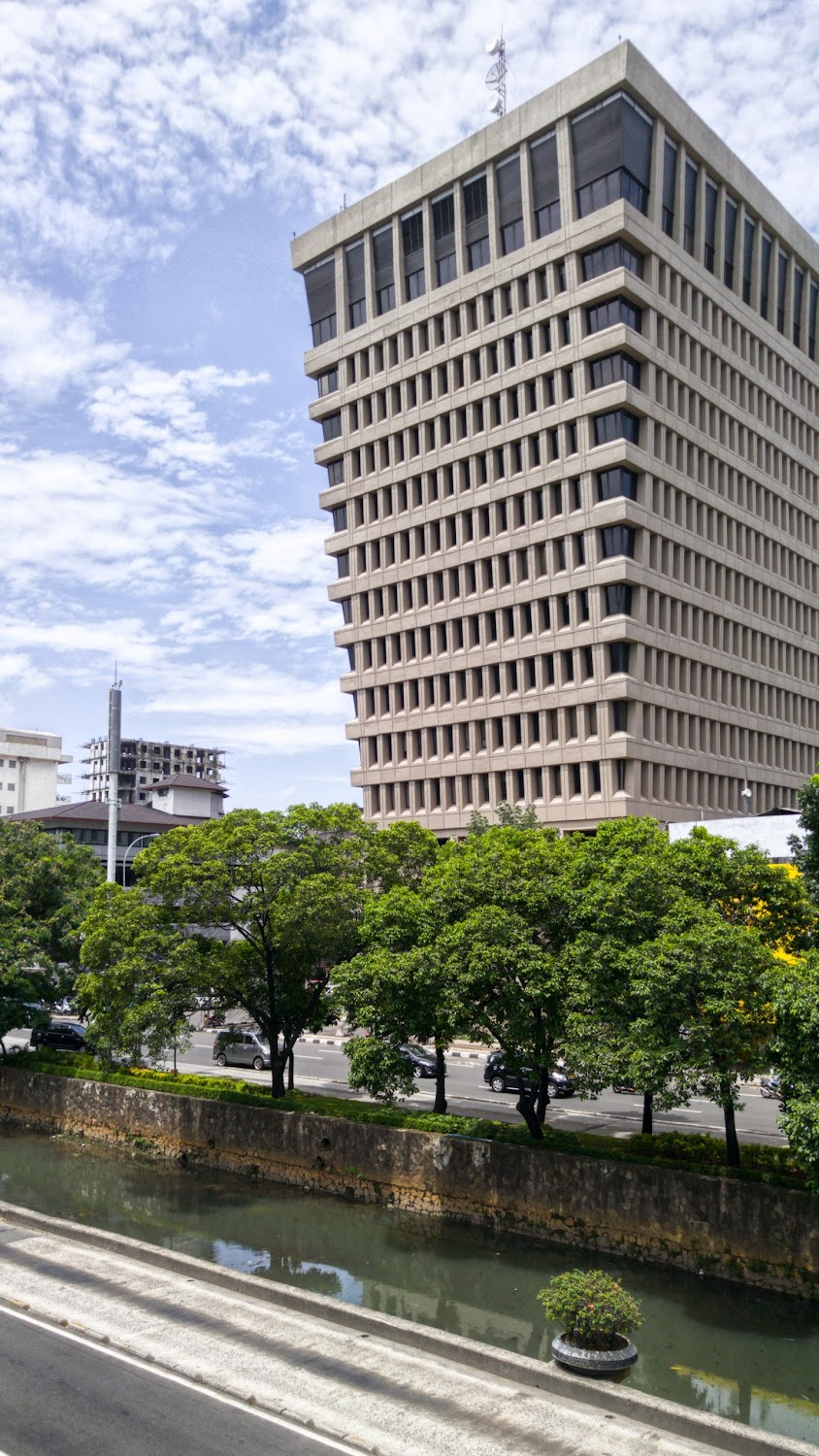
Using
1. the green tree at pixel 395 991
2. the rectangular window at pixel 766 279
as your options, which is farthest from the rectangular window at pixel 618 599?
the green tree at pixel 395 991

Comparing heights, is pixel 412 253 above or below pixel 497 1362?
above

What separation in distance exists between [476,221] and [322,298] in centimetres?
1569

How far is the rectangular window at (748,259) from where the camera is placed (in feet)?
263

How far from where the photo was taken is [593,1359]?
1559cm

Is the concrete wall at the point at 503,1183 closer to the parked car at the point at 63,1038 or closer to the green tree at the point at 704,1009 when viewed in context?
the green tree at the point at 704,1009

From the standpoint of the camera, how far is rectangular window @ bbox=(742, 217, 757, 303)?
8025cm

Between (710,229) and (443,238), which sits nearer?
(710,229)

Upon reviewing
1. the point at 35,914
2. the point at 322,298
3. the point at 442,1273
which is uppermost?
the point at 322,298

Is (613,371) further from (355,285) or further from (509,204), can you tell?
(355,285)

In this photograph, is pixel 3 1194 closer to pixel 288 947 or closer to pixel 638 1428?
pixel 288 947

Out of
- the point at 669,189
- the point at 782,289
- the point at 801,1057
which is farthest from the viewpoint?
the point at 782,289

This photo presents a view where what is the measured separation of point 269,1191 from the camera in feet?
108

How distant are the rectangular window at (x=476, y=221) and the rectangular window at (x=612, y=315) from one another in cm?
998

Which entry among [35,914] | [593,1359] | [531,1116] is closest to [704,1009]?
[531,1116]
